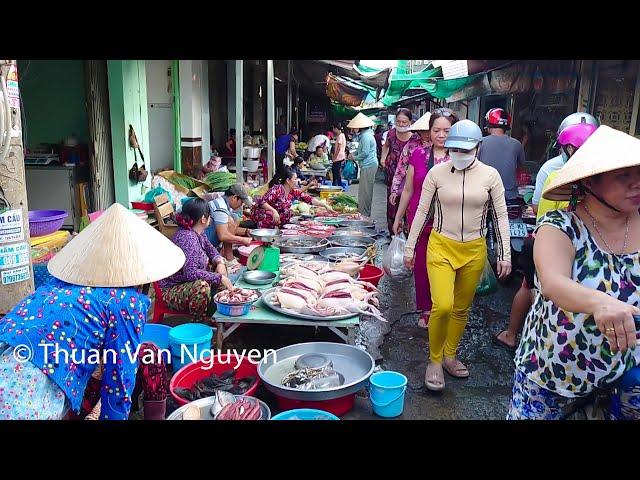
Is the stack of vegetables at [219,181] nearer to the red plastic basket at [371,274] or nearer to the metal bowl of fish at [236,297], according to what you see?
the red plastic basket at [371,274]

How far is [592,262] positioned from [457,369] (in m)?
2.39

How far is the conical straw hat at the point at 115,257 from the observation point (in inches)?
98.0

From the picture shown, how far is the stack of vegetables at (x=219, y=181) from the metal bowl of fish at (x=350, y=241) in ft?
7.69

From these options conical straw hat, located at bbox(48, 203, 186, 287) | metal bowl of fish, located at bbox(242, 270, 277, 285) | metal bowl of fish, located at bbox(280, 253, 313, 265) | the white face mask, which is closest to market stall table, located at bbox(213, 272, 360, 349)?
metal bowl of fish, located at bbox(242, 270, 277, 285)

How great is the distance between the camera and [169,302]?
4262 mm

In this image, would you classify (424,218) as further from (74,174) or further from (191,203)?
(74,174)

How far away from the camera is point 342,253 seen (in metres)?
5.73

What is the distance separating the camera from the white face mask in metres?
3.79

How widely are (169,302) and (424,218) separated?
2164 mm

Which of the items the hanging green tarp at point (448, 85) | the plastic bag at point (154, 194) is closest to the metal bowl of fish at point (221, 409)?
the plastic bag at point (154, 194)

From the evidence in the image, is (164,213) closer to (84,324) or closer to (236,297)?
(236,297)

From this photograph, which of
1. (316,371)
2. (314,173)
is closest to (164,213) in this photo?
(316,371)

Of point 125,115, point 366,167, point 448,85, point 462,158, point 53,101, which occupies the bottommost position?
point 366,167

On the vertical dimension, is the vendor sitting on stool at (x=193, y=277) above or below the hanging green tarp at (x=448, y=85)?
below
